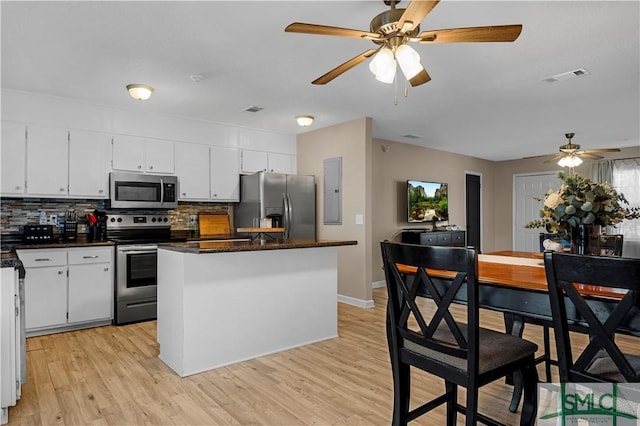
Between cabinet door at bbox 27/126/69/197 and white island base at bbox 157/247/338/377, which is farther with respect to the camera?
cabinet door at bbox 27/126/69/197

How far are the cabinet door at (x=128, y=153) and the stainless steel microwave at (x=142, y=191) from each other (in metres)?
0.10

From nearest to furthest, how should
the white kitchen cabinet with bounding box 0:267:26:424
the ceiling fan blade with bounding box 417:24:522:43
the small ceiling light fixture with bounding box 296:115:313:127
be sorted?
1. the ceiling fan blade with bounding box 417:24:522:43
2. the white kitchen cabinet with bounding box 0:267:26:424
3. the small ceiling light fixture with bounding box 296:115:313:127

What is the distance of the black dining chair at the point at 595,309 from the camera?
114cm

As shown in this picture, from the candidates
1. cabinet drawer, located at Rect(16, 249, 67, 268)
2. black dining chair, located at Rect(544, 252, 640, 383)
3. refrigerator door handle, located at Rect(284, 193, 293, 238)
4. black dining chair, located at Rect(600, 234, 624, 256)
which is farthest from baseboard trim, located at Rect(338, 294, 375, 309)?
black dining chair, located at Rect(544, 252, 640, 383)

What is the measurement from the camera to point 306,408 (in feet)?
7.79

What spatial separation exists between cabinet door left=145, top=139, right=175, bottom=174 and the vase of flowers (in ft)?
13.8

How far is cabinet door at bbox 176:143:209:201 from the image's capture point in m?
4.98

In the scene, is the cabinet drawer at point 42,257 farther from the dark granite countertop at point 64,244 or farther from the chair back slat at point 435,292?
the chair back slat at point 435,292

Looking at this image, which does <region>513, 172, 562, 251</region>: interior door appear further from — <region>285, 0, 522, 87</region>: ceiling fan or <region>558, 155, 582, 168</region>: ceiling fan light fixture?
<region>285, 0, 522, 87</region>: ceiling fan

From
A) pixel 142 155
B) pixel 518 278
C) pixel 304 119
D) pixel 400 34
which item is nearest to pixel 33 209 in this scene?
pixel 142 155

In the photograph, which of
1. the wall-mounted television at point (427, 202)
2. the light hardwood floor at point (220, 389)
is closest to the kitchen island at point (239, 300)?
the light hardwood floor at point (220, 389)

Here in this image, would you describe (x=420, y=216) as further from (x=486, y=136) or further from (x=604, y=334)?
(x=604, y=334)

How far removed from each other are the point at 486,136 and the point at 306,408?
5348mm

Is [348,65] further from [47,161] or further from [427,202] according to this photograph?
[427,202]
